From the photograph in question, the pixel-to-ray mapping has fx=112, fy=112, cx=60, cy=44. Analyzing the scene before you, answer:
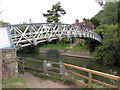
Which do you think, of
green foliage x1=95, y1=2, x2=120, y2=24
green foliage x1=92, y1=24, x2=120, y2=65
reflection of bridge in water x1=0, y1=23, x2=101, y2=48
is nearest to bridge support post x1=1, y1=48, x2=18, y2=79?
reflection of bridge in water x1=0, y1=23, x2=101, y2=48

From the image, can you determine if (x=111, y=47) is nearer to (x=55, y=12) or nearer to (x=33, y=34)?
(x=33, y=34)

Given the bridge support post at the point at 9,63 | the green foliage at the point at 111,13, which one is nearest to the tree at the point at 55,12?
the green foliage at the point at 111,13

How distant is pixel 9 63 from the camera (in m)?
5.17

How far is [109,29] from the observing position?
44.6 ft

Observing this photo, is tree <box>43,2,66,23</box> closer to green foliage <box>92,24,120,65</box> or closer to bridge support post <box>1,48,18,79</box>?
green foliage <box>92,24,120,65</box>

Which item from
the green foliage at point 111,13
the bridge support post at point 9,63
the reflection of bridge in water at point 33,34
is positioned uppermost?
the green foliage at point 111,13

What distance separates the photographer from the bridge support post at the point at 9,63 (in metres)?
4.92

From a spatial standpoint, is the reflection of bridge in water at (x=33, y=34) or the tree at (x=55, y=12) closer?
the reflection of bridge in water at (x=33, y=34)

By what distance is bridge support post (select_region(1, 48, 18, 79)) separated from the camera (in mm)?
4917

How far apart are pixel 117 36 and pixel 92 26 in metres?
18.1

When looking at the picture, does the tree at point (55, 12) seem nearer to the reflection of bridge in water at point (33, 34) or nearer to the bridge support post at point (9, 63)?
the reflection of bridge in water at point (33, 34)

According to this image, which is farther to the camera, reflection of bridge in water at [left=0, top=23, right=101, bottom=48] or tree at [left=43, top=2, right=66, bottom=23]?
tree at [left=43, top=2, right=66, bottom=23]

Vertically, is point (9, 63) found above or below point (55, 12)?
below

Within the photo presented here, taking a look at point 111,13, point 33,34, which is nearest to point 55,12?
point 111,13
